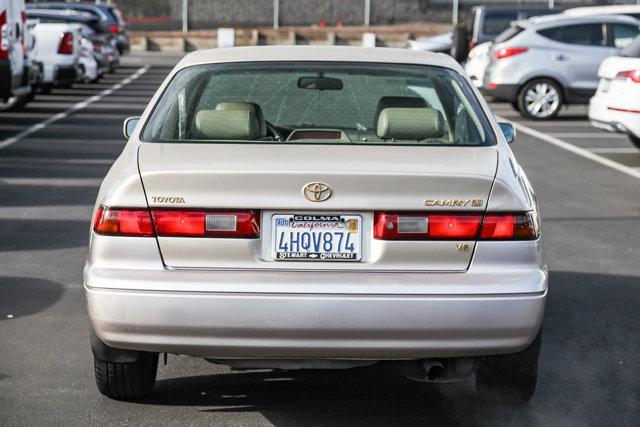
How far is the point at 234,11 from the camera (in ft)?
188

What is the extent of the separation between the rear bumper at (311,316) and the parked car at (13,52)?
12549 millimetres

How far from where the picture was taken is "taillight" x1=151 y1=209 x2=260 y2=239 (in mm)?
4844

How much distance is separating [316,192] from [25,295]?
330 cm

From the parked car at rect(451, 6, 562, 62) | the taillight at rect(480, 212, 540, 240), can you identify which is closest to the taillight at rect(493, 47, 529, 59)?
the parked car at rect(451, 6, 562, 62)

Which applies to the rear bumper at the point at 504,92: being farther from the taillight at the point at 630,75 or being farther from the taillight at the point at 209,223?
the taillight at the point at 209,223

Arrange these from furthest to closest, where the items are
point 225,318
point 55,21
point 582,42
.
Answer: point 55,21 < point 582,42 < point 225,318

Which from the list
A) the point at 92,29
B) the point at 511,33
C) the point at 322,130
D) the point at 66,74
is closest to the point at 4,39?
the point at 66,74

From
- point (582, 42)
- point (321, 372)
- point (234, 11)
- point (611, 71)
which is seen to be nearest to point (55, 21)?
point (582, 42)

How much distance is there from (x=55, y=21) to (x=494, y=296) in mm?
25176

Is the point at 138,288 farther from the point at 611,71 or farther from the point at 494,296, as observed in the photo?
the point at 611,71

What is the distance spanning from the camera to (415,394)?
225 inches

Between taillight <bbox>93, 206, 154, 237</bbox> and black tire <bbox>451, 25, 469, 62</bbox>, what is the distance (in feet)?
90.5

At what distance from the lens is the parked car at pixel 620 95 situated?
14.5 m

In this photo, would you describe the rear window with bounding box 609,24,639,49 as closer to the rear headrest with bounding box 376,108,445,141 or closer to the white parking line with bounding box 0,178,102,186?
the white parking line with bounding box 0,178,102,186
